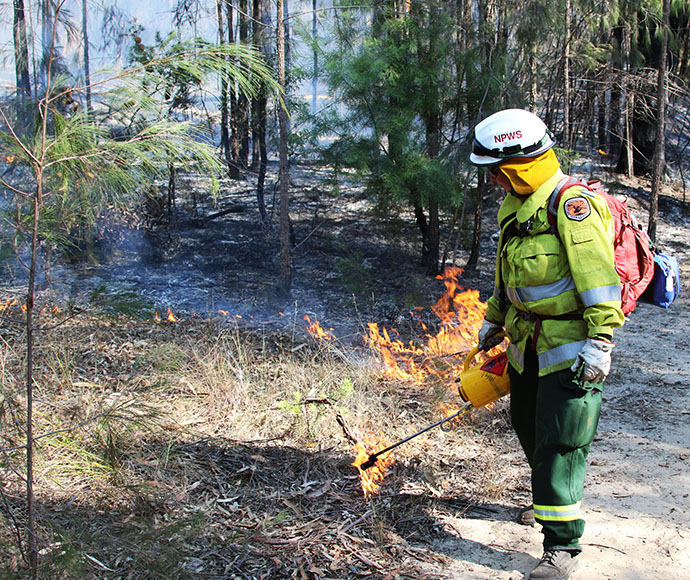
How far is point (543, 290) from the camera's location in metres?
2.64

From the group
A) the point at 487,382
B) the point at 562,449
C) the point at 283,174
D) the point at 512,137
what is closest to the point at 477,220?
the point at 283,174

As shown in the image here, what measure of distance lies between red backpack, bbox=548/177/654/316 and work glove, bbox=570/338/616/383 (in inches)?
12.1

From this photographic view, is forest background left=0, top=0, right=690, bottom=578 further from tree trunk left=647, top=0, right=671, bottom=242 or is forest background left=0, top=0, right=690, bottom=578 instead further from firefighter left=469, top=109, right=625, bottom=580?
firefighter left=469, top=109, right=625, bottom=580

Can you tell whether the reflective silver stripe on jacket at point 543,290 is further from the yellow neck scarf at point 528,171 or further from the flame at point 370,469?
the flame at point 370,469

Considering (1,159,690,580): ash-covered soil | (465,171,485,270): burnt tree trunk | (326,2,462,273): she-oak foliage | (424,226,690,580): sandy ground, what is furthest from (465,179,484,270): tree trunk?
(424,226,690,580): sandy ground

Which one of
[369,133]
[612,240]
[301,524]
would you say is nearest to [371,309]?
[369,133]

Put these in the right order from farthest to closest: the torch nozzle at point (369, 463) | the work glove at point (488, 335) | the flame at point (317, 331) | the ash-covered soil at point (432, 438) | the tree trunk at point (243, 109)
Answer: the tree trunk at point (243, 109), the flame at point (317, 331), the torch nozzle at point (369, 463), the work glove at point (488, 335), the ash-covered soil at point (432, 438)

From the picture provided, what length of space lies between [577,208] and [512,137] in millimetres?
437

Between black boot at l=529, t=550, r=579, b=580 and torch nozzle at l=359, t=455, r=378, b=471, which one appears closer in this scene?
black boot at l=529, t=550, r=579, b=580

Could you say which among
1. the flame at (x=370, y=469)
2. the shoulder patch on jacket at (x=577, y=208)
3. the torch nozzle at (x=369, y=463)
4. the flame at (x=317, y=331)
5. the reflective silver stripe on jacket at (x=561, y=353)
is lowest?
the flame at (x=317, y=331)

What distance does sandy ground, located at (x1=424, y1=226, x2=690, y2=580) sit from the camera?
2.89m

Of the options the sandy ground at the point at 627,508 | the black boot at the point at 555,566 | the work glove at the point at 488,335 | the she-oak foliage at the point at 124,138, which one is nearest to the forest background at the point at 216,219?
the she-oak foliage at the point at 124,138

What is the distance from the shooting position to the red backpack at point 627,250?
8.68 feet

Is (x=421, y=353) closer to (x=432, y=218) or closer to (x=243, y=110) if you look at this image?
(x=432, y=218)
